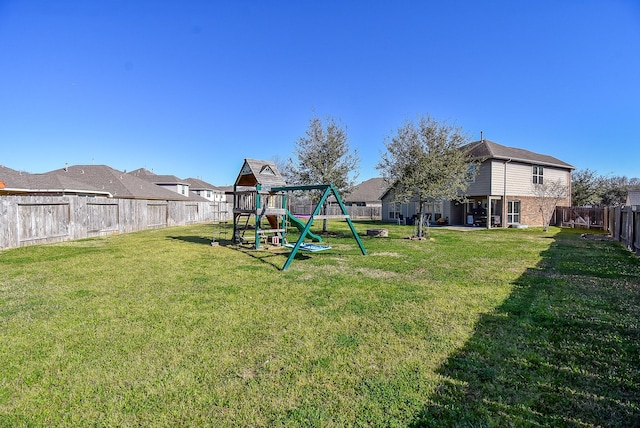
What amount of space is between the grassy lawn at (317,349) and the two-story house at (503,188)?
56.9 feet

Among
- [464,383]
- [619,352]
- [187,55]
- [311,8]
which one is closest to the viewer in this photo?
[464,383]

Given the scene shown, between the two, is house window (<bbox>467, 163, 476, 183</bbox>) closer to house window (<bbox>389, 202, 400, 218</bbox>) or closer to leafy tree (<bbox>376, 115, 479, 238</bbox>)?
leafy tree (<bbox>376, 115, 479, 238</bbox>)

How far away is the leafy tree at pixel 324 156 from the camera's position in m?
19.6

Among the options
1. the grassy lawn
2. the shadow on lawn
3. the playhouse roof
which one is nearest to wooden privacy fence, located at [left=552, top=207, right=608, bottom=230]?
the grassy lawn

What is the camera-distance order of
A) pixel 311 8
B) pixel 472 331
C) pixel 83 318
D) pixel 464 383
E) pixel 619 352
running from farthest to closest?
pixel 311 8, pixel 83 318, pixel 472 331, pixel 619 352, pixel 464 383

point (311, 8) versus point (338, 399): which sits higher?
point (311, 8)

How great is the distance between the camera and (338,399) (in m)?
2.78

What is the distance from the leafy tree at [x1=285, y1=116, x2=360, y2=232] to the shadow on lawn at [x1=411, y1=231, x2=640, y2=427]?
14.5m

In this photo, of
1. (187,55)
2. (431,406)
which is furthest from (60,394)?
(187,55)

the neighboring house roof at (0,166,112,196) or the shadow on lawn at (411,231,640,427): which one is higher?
the neighboring house roof at (0,166,112,196)

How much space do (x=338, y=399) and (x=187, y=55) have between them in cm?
1952

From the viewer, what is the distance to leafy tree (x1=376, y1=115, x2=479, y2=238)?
15.4 m

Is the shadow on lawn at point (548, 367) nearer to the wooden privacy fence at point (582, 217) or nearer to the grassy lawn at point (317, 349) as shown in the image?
the grassy lawn at point (317, 349)

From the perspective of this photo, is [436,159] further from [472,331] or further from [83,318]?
[83,318]
